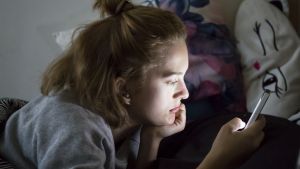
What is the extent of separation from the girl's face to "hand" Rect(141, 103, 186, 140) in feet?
0.22

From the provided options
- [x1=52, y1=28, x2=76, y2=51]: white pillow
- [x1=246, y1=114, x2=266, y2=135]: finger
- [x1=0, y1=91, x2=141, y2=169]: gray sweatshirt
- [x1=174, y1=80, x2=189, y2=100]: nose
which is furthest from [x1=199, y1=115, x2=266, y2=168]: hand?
[x1=52, y1=28, x2=76, y2=51]: white pillow

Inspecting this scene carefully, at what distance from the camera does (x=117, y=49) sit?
58 cm

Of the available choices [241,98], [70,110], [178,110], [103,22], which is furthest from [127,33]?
[241,98]

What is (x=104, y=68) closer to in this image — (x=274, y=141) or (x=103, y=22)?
(x=103, y=22)

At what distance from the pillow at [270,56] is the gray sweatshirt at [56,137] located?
2.24 feet

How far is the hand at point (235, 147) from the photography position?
1.71 feet

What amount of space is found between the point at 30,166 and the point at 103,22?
1.37 feet

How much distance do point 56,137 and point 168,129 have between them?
1.12 ft

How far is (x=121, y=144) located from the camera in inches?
32.6

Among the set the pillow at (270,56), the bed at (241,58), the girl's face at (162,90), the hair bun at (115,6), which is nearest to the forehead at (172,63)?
the girl's face at (162,90)

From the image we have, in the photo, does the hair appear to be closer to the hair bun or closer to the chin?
the hair bun

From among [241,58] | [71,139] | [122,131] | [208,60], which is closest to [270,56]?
[241,58]

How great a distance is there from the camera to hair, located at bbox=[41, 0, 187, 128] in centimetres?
59

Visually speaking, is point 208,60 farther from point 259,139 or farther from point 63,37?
point 63,37
